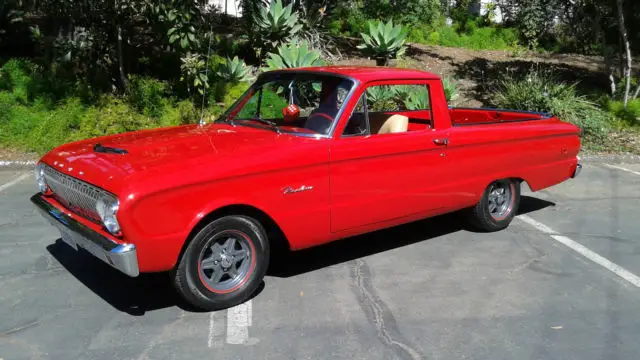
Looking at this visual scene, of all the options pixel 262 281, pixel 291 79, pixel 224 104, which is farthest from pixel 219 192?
pixel 224 104

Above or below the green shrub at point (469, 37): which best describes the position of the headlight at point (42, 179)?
below

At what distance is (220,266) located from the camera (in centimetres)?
424

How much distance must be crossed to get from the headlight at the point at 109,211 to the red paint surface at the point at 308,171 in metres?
0.07

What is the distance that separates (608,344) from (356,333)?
1.66m

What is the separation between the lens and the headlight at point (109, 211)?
12.3 ft

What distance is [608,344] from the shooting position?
3.92 m

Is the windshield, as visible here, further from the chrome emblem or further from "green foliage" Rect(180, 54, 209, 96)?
"green foliage" Rect(180, 54, 209, 96)

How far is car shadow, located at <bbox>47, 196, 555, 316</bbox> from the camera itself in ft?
14.7

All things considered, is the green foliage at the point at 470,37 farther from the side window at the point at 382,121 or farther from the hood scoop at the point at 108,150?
the hood scoop at the point at 108,150

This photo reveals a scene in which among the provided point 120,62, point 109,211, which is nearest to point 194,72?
point 120,62

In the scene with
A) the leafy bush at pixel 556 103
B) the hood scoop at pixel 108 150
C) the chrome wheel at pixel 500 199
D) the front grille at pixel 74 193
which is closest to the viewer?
the front grille at pixel 74 193

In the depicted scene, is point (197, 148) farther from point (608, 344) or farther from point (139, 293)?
point (608, 344)

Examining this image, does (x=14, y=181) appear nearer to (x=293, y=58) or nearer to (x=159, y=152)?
(x=159, y=152)

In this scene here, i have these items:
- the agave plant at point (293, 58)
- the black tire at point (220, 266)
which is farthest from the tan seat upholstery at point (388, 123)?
the agave plant at point (293, 58)
